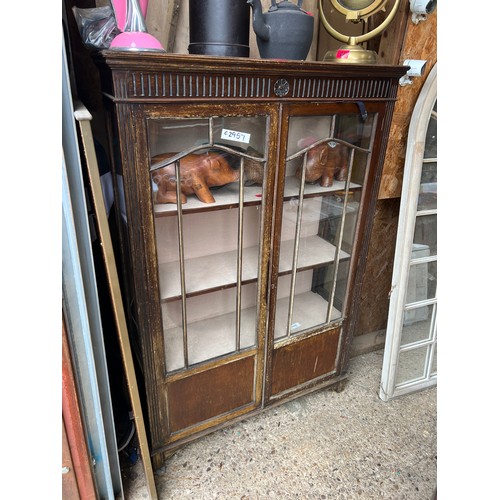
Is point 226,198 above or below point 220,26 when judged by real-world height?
below

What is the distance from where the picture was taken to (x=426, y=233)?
69.5 inches

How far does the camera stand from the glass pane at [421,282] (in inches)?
70.8

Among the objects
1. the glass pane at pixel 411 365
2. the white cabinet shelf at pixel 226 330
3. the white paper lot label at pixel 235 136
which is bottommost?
the glass pane at pixel 411 365

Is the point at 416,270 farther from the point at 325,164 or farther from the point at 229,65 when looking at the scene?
the point at 229,65

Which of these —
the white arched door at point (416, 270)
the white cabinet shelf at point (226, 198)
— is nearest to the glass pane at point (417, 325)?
the white arched door at point (416, 270)

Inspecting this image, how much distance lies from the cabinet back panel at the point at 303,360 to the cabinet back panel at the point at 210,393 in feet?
0.41

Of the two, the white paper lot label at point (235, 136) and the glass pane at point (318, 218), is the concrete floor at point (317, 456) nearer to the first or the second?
the glass pane at point (318, 218)

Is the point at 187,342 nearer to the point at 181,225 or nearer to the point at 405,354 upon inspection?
the point at 181,225

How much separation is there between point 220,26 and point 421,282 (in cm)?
141

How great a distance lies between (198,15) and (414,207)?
3.64ft

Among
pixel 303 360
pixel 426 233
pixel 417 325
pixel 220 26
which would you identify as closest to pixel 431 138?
pixel 426 233

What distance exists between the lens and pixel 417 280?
1.82 metres

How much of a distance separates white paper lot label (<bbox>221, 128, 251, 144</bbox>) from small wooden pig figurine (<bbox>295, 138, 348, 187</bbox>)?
25cm
